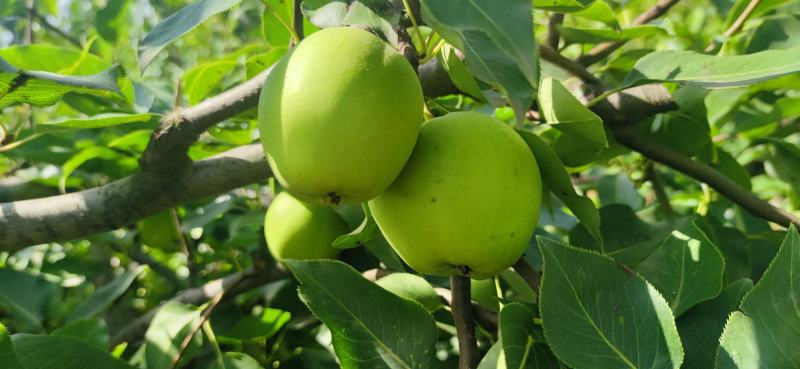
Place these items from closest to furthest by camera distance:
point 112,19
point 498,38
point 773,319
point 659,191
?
point 498,38, point 773,319, point 659,191, point 112,19

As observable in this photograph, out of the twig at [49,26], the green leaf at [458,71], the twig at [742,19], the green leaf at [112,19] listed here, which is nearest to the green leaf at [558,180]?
the green leaf at [458,71]

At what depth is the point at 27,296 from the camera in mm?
1292

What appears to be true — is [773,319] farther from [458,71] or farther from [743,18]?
[743,18]

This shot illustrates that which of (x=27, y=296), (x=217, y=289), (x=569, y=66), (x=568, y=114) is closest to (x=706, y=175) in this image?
(x=569, y=66)

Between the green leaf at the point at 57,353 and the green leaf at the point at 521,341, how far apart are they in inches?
20.2

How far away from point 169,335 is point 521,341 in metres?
0.58

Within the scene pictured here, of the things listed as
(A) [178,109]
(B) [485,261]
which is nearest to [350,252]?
(A) [178,109]

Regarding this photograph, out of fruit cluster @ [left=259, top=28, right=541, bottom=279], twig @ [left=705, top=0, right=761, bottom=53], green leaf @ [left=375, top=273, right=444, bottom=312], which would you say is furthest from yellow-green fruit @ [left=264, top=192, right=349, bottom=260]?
twig @ [left=705, top=0, right=761, bottom=53]

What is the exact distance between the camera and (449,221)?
72 cm

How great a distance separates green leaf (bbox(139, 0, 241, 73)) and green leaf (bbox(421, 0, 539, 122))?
0.87ft

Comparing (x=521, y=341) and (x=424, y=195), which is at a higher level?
(x=424, y=195)

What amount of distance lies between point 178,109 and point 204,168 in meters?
0.13

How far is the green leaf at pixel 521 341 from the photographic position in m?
0.71

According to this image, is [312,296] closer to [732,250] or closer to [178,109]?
[178,109]
